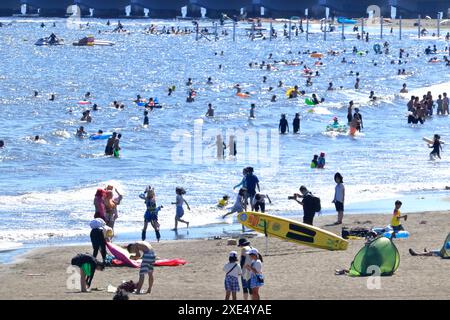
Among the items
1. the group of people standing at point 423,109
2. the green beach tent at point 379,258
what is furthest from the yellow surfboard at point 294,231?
the group of people standing at point 423,109

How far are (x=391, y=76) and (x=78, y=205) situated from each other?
185ft

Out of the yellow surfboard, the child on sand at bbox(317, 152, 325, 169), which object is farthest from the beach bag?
the child on sand at bbox(317, 152, 325, 169)

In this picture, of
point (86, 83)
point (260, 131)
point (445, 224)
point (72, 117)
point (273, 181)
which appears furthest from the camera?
point (86, 83)

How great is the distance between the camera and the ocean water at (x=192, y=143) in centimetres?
2764

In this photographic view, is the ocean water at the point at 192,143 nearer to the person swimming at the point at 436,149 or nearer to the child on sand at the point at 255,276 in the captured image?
the person swimming at the point at 436,149

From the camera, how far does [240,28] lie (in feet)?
504

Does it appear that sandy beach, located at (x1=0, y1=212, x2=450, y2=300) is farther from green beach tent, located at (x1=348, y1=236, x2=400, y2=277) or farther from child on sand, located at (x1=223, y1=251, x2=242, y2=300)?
child on sand, located at (x1=223, y1=251, x2=242, y2=300)

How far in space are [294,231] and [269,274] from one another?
241 cm

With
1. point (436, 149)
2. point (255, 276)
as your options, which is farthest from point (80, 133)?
point (255, 276)

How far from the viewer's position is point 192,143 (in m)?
44.2

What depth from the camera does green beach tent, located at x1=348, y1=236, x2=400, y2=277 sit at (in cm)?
1791

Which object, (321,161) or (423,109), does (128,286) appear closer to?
(321,161)
